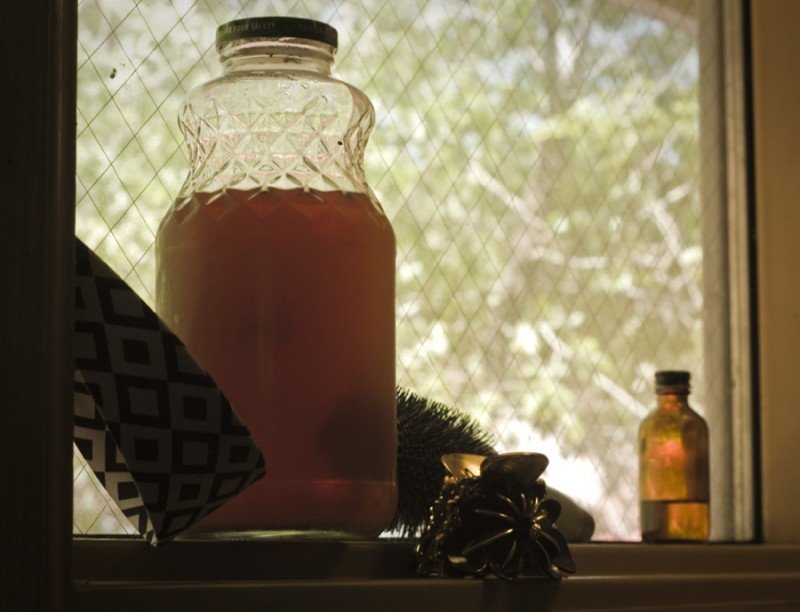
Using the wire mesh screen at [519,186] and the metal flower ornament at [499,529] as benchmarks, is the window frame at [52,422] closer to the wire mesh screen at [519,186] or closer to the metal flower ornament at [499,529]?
the metal flower ornament at [499,529]

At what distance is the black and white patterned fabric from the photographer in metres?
0.45

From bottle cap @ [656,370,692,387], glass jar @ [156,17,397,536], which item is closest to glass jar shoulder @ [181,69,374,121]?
glass jar @ [156,17,397,536]

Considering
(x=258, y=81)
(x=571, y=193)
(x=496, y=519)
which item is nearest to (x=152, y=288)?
(x=258, y=81)

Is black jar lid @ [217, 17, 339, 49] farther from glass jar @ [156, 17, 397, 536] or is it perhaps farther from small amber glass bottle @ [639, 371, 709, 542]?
small amber glass bottle @ [639, 371, 709, 542]

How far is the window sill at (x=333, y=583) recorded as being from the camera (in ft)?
1.50

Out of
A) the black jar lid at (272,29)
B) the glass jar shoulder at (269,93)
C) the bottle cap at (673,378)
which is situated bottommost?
the bottle cap at (673,378)

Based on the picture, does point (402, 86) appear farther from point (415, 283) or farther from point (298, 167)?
point (298, 167)

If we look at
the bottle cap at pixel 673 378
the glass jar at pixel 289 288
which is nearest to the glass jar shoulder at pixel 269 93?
the glass jar at pixel 289 288

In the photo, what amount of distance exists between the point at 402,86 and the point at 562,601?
395 mm

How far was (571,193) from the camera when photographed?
94cm

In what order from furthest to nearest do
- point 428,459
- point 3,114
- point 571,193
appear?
point 571,193, point 428,459, point 3,114

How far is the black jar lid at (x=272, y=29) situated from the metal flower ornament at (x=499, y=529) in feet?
0.72

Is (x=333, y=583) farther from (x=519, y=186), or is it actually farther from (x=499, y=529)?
(x=519, y=186)

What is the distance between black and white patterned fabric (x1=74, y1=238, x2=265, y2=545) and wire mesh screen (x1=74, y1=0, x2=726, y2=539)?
0.77ft
